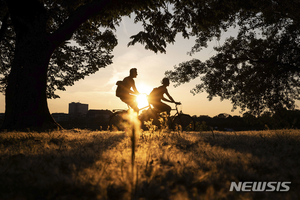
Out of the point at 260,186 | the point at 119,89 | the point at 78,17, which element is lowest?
the point at 260,186

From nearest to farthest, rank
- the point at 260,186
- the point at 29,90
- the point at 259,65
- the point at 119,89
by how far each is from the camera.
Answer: the point at 260,186, the point at 119,89, the point at 29,90, the point at 259,65

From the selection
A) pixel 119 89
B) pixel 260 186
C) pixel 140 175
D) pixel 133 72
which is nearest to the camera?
pixel 260 186

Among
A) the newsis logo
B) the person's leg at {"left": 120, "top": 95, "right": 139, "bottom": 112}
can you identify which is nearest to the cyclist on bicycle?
the person's leg at {"left": 120, "top": 95, "right": 139, "bottom": 112}

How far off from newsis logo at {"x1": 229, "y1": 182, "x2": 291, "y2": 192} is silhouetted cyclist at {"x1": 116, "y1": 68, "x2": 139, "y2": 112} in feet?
19.4

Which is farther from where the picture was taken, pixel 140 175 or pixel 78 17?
pixel 78 17

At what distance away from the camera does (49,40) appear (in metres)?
Result: 8.38

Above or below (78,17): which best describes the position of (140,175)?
below

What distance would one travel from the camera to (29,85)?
320 inches

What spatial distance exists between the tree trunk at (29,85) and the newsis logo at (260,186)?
25.4 ft

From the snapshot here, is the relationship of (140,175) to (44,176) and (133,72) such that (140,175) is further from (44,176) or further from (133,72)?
(133,72)

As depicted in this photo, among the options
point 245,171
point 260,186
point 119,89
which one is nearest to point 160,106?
point 119,89

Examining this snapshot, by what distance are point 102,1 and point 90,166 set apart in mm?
7618

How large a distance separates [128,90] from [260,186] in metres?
6.04

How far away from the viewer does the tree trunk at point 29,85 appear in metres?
8.02
